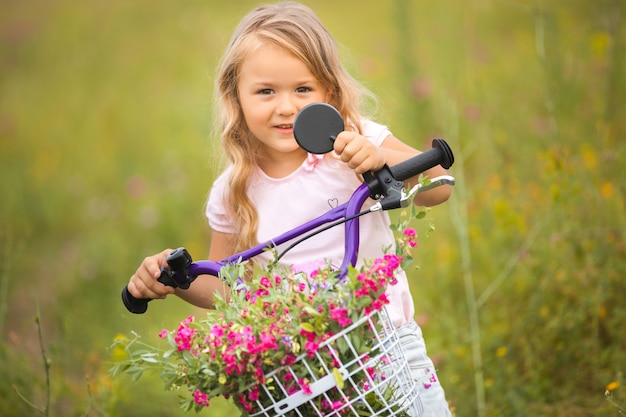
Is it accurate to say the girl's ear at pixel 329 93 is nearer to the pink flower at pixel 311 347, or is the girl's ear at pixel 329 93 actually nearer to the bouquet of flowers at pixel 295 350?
the bouquet of flowers at pixel 295 350

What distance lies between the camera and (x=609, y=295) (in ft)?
10.3

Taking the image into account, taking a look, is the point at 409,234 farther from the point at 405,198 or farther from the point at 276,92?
the point at 276,92

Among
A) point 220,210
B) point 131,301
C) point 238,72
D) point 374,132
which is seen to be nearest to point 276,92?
point 238,72

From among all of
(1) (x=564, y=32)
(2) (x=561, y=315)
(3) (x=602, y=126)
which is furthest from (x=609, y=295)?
(1) (x=564, y=32)

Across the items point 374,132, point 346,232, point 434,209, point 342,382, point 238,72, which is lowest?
point 342,382

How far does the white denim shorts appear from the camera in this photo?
2156 millimetres

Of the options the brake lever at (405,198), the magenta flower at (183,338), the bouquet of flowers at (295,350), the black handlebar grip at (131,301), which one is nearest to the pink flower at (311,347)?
the bouquet of flowers at (295,350)

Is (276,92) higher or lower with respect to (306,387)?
higher

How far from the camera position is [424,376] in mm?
2133

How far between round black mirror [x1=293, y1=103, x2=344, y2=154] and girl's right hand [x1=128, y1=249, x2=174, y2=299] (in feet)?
1.69

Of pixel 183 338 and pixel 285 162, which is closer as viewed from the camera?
pixel 183 338

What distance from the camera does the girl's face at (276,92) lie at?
2.22 meters

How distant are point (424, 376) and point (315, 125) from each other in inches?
30.5

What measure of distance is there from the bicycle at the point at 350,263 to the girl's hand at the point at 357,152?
1.3 inches
